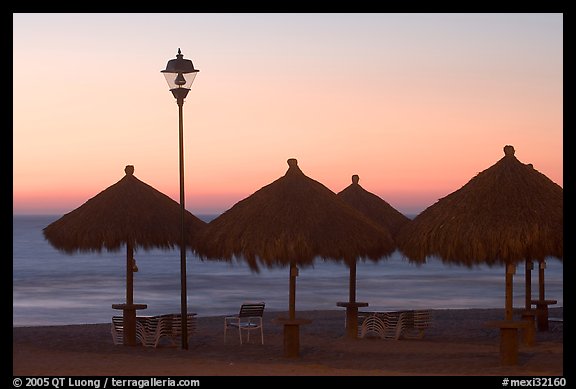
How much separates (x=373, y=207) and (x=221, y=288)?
2932 centimetres

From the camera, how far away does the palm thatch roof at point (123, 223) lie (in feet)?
49.5

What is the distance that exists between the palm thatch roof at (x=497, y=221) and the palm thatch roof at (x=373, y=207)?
384 centimetres

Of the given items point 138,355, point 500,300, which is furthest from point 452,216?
point 500,300

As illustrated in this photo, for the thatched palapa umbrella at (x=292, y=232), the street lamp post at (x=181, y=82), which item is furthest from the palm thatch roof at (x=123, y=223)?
the thatched palapa umbrella at (x=292, y=232)

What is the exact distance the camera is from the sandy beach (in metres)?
11.8

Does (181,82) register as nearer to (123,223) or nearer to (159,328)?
(123,223)

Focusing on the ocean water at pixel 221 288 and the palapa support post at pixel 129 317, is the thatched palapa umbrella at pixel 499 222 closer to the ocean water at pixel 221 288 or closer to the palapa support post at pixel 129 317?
the palapa support post at pixel 129 317

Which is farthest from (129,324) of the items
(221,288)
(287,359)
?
(221,288)

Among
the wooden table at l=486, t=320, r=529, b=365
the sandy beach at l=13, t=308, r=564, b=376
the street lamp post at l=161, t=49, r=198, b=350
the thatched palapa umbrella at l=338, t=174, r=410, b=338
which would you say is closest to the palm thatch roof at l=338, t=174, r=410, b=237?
the thatched palapa umbrella at l=338, t=174, r=410, b=338

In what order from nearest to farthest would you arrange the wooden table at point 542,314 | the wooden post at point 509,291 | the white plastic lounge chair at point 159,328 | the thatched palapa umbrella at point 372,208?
the wooden post at point 509,291 < the white plastic lounge chair at point 159,328 < the wooden table at point 542,314 < the thatched palapa umbrella at point 372,208

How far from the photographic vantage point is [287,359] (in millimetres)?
13625

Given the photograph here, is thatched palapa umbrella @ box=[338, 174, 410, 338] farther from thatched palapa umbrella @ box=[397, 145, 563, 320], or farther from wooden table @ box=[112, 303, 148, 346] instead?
thatched palapa umbrella @ box=[397, 145, 563, 320]

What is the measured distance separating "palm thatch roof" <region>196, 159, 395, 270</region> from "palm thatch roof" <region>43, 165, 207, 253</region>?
3.27 ft
